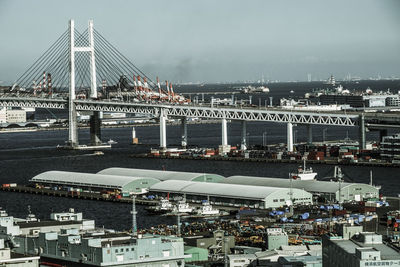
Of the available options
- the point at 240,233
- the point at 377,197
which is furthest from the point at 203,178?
the point at 240,233

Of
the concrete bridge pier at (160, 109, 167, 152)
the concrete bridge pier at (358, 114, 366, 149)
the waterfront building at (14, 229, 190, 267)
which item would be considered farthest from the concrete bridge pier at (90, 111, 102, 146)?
the waterfront building at (14, 229, 190, 267)

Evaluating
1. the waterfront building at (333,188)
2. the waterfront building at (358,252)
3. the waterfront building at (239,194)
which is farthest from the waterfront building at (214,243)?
the waterfront building at (333,188)

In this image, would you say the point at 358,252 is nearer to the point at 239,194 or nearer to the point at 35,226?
the point at 35,226

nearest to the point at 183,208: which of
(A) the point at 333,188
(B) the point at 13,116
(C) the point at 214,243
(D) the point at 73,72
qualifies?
(A) the point at 333,188

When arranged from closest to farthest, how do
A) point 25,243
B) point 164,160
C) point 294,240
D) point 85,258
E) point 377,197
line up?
point 85,258
point 25,243
point 294,240
point 377,197
point 164,160

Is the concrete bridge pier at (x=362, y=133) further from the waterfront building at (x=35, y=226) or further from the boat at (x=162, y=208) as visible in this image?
the waterfront building at (x=35, y=226)

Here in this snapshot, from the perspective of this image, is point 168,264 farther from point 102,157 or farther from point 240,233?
point 102,157
